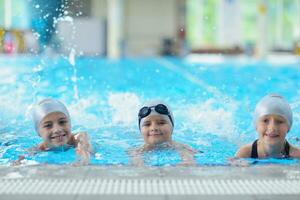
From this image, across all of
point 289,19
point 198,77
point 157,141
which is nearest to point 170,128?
point 157,141

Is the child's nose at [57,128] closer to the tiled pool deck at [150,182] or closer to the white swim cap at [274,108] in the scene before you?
the tiled pool deck at [150,182]

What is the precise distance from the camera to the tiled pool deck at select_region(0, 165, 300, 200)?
8.63 feet

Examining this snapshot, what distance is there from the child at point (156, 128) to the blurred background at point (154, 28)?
12.3 m

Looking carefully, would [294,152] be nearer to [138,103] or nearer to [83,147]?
[83,147]

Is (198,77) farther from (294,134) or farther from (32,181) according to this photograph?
(32,181)

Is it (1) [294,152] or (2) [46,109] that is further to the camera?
(2) [46,109]

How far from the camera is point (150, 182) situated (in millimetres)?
2873

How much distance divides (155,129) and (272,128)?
2.84 feet

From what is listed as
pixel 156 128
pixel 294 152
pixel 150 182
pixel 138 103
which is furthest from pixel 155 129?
pixel 138 103

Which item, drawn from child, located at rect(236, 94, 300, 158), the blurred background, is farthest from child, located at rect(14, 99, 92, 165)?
the blurred background

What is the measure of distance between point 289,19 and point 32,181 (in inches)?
917

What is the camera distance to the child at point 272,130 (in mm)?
3795

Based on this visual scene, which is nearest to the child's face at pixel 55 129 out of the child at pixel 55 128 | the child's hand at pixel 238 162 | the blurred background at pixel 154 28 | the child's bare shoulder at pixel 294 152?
the child at pixel 55 128

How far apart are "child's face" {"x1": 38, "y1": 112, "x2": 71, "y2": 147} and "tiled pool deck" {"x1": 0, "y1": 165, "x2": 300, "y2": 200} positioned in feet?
2.35
